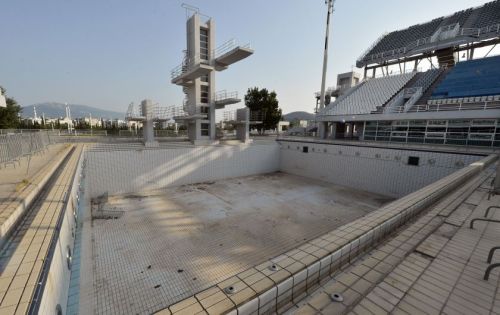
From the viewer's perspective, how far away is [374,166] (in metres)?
11.8

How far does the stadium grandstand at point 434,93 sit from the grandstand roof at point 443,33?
0.21 ft

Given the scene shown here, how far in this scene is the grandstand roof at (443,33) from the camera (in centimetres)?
1855

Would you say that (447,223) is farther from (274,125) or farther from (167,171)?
(274,125)

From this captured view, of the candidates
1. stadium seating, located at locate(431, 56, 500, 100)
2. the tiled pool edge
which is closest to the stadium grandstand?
stadium seating, located at locate(431, 56, 500, 100)

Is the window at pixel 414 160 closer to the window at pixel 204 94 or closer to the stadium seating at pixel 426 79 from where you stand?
the stadium seating at pixel 426 79

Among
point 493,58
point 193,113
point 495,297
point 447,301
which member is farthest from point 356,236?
point 493,58

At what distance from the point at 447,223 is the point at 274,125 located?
24288 mm

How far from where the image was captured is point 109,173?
10.2 metres

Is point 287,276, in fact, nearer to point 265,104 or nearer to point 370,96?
point 370,96

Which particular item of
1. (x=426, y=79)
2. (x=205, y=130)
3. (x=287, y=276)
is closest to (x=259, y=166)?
(x=205, y=130)

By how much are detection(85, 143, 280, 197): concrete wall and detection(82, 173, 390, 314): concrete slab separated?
738mm

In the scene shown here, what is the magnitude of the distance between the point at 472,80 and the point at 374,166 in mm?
12061

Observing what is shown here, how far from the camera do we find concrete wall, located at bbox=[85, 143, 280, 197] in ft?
33.0

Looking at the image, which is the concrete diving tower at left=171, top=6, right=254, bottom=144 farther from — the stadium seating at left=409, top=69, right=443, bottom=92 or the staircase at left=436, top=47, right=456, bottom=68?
the staircase at left=436, top=47, right=456, bottom=68
